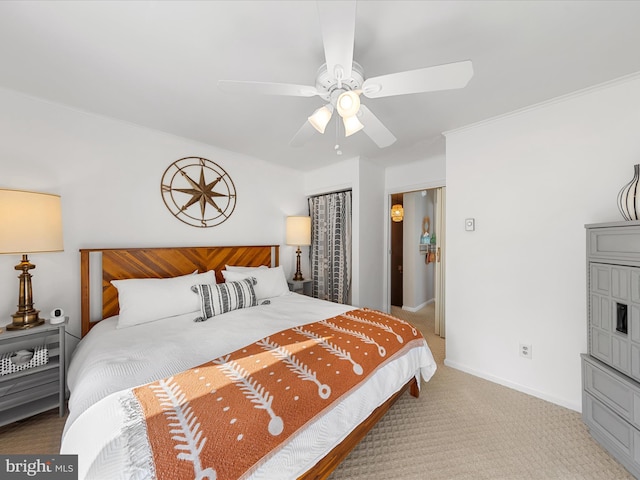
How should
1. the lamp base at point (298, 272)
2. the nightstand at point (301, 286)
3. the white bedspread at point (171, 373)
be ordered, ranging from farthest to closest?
1. the lamp base at point (298, 272)
2. the nightstand at point (301, 286)
3. the white bedspread at point (171, 373)

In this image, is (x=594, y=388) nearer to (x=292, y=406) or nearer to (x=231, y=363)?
(x=292, y=406)

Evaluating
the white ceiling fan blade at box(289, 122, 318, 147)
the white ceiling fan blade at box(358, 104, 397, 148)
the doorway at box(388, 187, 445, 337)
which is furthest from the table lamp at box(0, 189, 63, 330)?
the doorway at box(388, 187, 445, 337)

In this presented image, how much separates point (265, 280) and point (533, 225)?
2630mm

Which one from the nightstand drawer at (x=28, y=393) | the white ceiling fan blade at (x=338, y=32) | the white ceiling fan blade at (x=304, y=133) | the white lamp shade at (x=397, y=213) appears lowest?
the nightstand drawer at (x=28, y=393)

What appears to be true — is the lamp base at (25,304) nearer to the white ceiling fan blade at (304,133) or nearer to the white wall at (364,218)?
the white ceiling fan blade at (304,133)

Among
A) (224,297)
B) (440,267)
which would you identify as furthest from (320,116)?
(440,267)

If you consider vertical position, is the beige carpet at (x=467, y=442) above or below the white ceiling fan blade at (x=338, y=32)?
below

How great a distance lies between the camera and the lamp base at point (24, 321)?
1.74 metres

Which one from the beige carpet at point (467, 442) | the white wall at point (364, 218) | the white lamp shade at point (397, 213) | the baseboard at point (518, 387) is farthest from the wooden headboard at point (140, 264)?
the white lamp shade at point (397, 213)

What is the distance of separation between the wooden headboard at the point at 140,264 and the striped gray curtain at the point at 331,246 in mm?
1264

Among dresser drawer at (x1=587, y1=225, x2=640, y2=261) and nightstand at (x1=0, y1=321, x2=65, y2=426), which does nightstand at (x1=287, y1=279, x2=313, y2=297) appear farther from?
dresser drawer at (x1=587, y1=225, x2=640, y2=261)

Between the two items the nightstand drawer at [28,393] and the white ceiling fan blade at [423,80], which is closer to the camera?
the white ceiling fan blade at [423,80]

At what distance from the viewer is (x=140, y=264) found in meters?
2.45

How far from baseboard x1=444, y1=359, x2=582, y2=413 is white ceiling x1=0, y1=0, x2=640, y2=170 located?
2.43 meters
